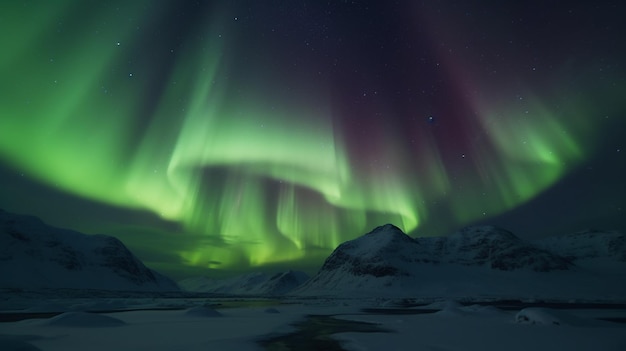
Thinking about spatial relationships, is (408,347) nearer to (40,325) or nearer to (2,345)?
(2,345)

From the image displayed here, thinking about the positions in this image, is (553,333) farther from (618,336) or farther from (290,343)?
(290,343)

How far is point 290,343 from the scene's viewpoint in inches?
997

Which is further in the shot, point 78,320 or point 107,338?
point 78,320

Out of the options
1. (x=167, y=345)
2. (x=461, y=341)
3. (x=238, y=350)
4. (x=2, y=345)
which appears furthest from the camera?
(x=461, y=341)

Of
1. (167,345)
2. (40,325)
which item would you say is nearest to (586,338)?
(167,345)

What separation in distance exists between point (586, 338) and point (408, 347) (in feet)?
42.9

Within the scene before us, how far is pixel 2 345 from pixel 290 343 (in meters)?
14.7

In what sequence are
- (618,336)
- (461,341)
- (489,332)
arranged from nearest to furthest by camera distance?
(461,341), (618,336), (489,332)

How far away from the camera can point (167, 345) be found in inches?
921

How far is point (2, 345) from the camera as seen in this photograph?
64.0 ft

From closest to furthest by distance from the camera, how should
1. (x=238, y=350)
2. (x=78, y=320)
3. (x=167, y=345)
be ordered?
→ (x=238, y=350)
(x=167, y=345)
(x=78, y=320)

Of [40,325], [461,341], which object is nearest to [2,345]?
[40,325]

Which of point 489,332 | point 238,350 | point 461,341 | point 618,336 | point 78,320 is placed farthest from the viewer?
point 78,320

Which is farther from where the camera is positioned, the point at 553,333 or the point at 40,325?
the point at 40,325
